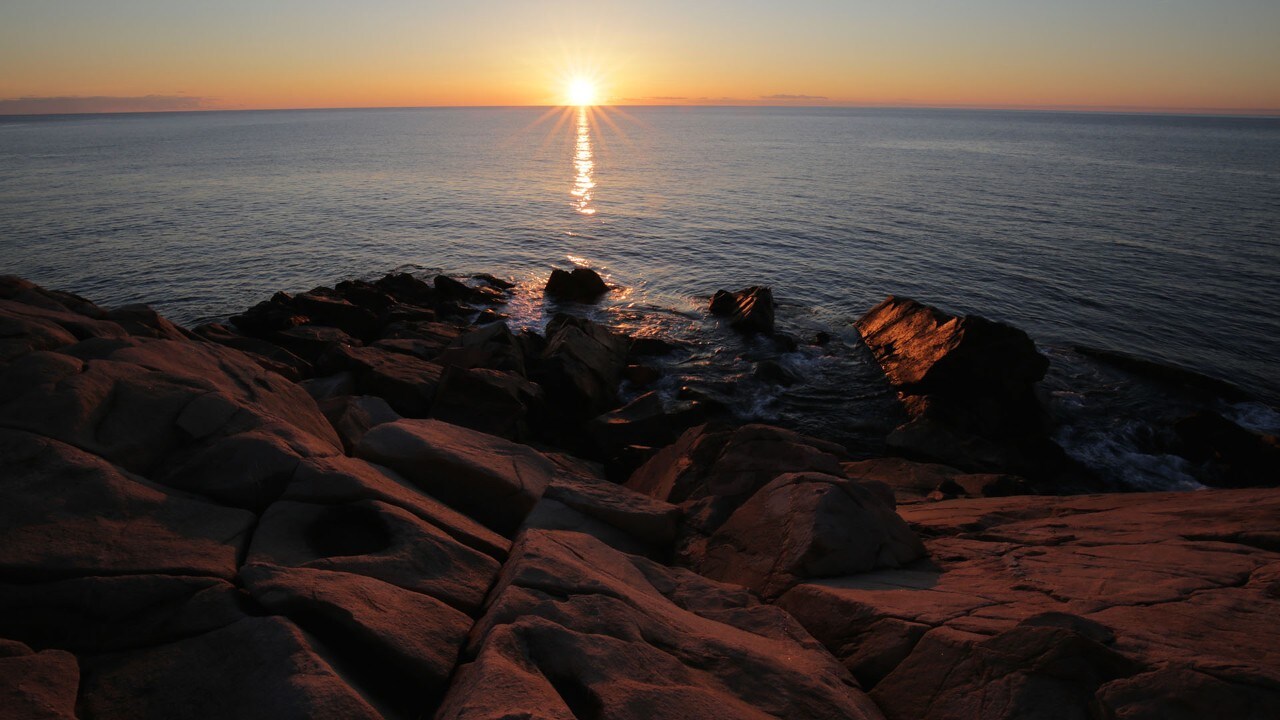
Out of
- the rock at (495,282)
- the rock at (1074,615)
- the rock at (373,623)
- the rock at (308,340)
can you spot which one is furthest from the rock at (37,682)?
the rock at (495,282)

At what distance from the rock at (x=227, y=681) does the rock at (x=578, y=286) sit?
3361 cm

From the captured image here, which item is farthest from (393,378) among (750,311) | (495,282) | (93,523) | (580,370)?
(495,282)

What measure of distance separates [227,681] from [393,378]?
559 inches

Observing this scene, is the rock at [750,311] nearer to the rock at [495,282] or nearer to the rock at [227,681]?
the rock at [495,282]

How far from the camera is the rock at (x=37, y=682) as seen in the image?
199 inches

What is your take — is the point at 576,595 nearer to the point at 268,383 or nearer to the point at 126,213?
the point at 268,383

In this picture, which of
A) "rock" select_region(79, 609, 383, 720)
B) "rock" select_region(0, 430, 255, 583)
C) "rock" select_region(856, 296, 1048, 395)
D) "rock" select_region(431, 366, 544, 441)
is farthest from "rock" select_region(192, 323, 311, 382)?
"rock" select_region(856, 296, 1048, 395)

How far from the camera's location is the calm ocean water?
112 ft

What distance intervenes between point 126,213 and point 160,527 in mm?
67178

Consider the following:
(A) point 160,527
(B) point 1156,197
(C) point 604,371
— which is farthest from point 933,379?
(B) point 1156,197

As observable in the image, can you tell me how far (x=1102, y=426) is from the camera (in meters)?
23.8

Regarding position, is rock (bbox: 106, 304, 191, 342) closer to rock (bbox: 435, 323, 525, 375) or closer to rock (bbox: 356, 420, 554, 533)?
rock (bbox: 356, 420, 554, 533)

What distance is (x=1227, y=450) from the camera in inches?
838

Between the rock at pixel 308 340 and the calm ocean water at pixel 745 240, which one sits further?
the calm ocean water at pixel 745 240
